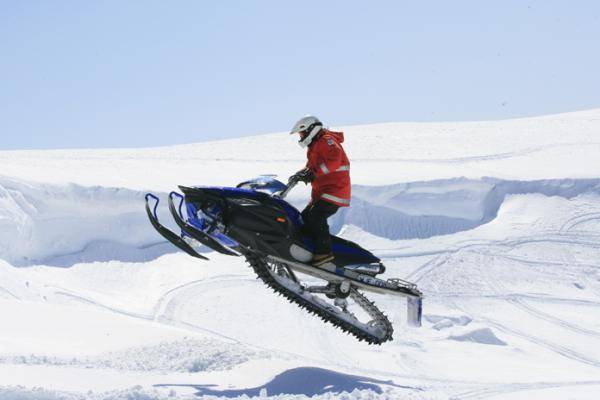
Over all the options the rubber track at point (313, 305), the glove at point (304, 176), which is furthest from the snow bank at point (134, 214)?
the glove at point (304, 176)

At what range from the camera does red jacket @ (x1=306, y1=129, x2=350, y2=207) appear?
7148 mm

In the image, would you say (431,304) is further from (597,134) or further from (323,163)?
(597,134)

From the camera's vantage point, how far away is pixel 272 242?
740cm

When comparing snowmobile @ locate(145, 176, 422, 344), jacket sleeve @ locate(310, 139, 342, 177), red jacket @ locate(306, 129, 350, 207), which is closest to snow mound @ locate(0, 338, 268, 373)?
snowmobile @ locate(145, 176, 422, 344)

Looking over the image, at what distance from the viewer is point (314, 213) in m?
7.46

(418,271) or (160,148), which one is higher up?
(160,148)

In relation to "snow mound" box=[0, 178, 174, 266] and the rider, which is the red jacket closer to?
the rider

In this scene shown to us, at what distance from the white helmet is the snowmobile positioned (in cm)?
47

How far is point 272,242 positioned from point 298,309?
492 cm

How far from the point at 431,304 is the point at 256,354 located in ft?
18.8

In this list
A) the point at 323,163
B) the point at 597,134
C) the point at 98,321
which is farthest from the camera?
the point at 597,134

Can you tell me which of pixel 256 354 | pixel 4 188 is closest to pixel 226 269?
pixel 4 188

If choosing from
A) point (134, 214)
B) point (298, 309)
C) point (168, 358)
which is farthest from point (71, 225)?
point (168, 358)

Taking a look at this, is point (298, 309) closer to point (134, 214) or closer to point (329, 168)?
point (134, 214)
